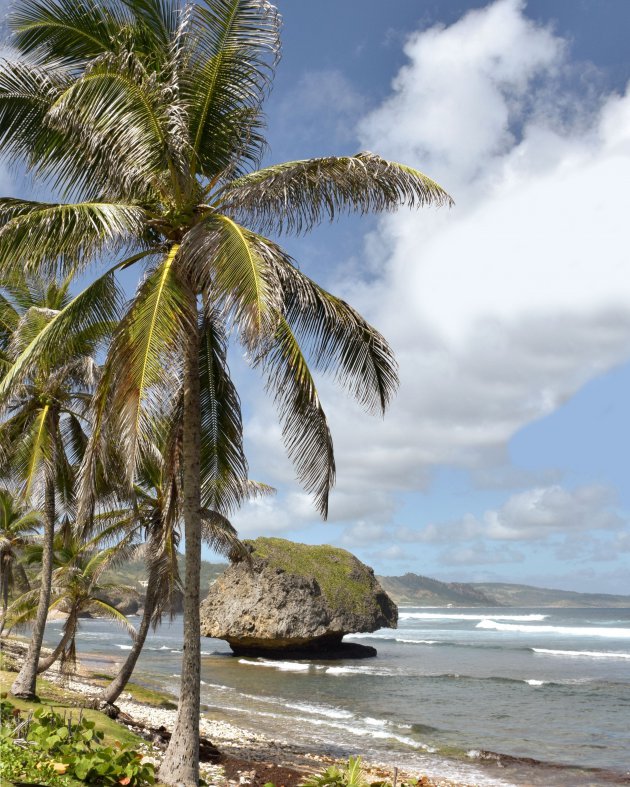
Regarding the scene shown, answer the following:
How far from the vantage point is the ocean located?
60.0ft

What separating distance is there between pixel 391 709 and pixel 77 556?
12.2 metres

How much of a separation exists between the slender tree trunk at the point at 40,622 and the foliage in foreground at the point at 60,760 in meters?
5.61

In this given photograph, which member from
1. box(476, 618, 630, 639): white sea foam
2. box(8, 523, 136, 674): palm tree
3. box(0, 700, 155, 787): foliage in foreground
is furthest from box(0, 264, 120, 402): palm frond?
box(476, 618, 630, 639): white sea foam

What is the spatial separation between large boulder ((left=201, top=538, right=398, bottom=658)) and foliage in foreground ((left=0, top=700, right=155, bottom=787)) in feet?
99.8

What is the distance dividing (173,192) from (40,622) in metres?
10.6

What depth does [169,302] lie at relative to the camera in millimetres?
9422

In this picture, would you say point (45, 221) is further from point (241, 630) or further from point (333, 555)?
point (333, 555)

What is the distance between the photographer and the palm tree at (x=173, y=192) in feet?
31.8

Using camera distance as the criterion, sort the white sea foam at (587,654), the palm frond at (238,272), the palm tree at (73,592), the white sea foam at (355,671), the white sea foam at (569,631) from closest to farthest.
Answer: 1. the palm frond at (238,272)
2. the palm tree at (73,592)
3. the white sea foam at (355,671)
4. the white sea foam at (587,654)
5. the white sea foam at (569,631)

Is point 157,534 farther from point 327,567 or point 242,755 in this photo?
point 327,567

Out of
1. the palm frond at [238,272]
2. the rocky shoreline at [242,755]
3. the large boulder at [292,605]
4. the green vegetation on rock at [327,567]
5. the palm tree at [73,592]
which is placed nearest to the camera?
the palm frond at [238,272]

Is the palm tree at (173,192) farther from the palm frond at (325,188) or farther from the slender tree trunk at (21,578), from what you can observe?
the slender tree trunk at (21,578)

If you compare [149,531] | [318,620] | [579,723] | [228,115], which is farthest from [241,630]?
[228,115]

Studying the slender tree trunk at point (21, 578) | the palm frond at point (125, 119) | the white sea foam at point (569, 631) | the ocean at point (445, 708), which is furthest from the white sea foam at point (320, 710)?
the white sea foam at point (569, 631)
